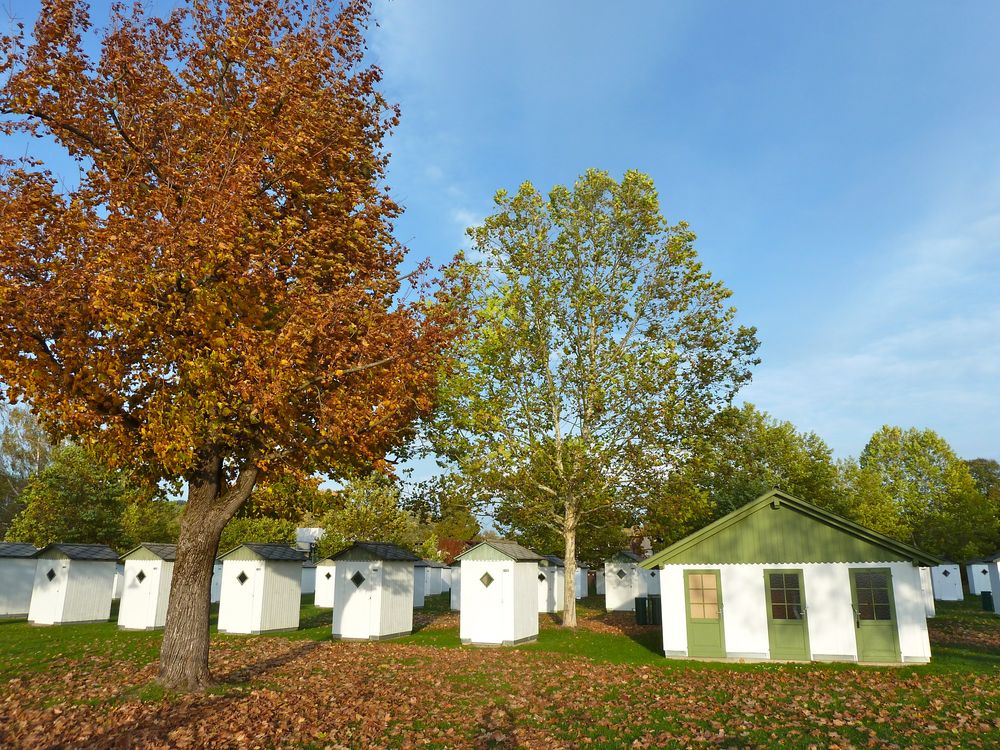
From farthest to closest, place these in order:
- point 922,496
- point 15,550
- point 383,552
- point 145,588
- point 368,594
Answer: point 922,496
point 15,550
point 145,588
point 383,552
point 368,594

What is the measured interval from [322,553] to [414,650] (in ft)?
104

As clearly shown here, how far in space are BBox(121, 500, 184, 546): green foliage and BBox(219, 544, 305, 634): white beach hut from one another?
23.4 m

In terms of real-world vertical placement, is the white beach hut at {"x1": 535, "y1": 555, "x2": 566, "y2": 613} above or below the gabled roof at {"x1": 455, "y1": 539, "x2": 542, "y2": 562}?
below

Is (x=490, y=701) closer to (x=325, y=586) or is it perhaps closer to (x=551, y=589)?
(x=551, y=589)

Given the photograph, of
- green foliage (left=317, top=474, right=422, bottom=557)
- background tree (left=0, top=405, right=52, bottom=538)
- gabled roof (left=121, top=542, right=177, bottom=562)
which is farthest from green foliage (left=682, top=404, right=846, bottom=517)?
background tree (left=0, top=405, right=52, bottom=538)

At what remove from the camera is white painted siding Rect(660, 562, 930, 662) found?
1585 cm

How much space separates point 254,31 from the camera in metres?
12.8

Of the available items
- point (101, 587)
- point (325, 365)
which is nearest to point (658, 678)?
point (325, 365)

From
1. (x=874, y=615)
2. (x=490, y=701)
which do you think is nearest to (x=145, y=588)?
(x=490, y=701)

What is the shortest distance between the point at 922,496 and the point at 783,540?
4162cm

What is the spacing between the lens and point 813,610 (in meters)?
16.6

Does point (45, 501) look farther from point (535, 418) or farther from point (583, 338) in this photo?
point (583, 338)

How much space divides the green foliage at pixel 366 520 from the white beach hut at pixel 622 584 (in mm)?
Result: 15700

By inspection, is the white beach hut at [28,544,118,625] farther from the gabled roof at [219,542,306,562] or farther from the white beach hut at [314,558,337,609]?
the white beach hut at [314,558,337,609]
